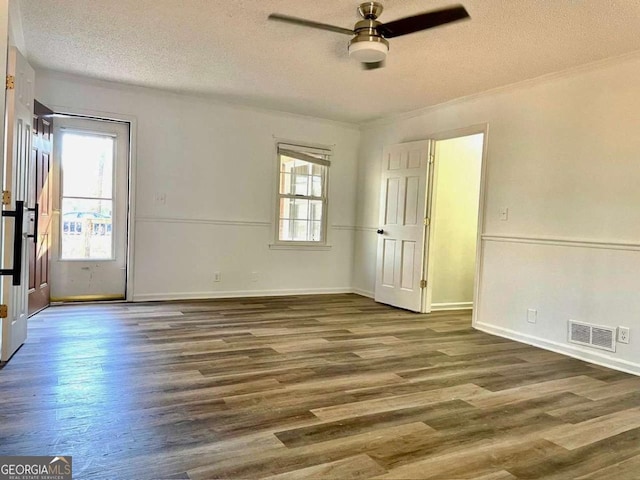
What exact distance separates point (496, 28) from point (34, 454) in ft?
11.8

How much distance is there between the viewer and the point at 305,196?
642 centimetres

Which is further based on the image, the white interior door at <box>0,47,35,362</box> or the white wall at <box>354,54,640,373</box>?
the white wall at <box>354,54,640,373</box>

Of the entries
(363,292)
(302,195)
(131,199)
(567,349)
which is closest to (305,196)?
(302,195)

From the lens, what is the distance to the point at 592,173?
377cm

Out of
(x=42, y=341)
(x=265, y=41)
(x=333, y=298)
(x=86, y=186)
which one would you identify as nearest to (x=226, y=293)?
(x=333, y=298)

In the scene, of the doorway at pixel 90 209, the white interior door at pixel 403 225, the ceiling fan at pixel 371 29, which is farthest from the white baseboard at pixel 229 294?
the ceiling fan at pixel 371 29

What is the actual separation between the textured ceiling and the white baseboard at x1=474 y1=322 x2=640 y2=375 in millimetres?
2351

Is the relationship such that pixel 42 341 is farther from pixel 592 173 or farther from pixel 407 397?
pixel 592 173

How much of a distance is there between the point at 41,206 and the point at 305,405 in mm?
3545

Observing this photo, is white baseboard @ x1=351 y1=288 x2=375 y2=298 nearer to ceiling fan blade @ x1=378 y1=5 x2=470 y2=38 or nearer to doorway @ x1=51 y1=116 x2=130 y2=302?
doorway @ x1=51 y1=116 x2=130 y2=302

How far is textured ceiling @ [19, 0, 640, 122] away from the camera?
3.01 m

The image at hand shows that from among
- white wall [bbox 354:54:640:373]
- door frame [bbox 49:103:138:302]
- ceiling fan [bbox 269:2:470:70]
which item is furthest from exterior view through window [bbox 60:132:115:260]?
white wall [bbox 354:54:640:373]

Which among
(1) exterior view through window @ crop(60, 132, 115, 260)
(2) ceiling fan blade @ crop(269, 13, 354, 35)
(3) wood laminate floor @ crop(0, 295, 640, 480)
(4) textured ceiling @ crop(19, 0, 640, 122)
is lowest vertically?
→ (3) wood laminate floor @ crop(0, 295, 640, 480)

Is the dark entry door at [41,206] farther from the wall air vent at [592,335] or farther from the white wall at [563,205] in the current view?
the wall air vent at [592,335]
